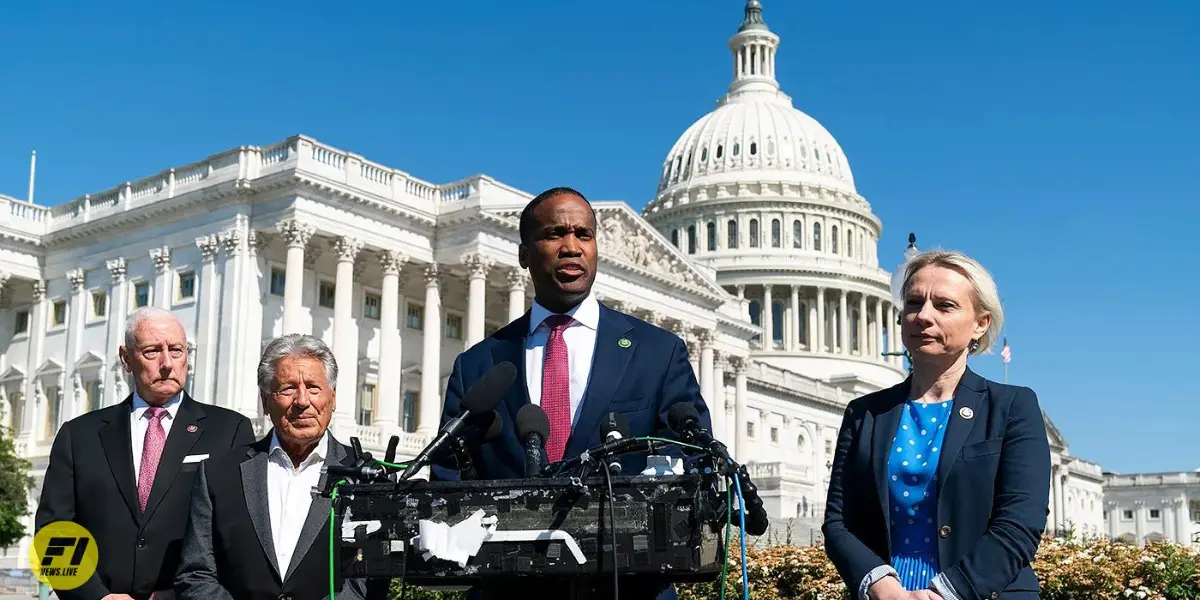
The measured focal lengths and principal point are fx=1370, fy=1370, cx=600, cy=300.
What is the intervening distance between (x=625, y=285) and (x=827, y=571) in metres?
45.8

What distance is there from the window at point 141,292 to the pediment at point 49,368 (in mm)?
4604

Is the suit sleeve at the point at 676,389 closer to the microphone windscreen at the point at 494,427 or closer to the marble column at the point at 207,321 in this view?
the microphone windscreen at the point at 494,427

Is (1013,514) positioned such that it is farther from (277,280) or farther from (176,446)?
(277,280)

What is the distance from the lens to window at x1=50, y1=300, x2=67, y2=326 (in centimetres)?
5447

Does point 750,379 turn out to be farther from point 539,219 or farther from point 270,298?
point 539,219

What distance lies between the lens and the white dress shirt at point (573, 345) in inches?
212

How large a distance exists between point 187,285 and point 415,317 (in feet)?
31.0

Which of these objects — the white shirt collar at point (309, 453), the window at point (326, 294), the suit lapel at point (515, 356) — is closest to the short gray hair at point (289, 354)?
the white shirt collar at point (309, 453)

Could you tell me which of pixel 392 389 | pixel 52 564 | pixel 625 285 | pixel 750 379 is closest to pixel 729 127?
pixel 750 379

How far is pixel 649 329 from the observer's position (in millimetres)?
5570

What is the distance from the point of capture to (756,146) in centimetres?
11988

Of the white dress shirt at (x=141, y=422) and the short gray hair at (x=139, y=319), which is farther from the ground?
the short gray hair at (x=139, y=319)

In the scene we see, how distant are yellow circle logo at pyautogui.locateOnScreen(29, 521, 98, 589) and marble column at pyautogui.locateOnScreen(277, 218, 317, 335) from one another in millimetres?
40580

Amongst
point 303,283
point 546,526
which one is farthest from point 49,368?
point 546,526
